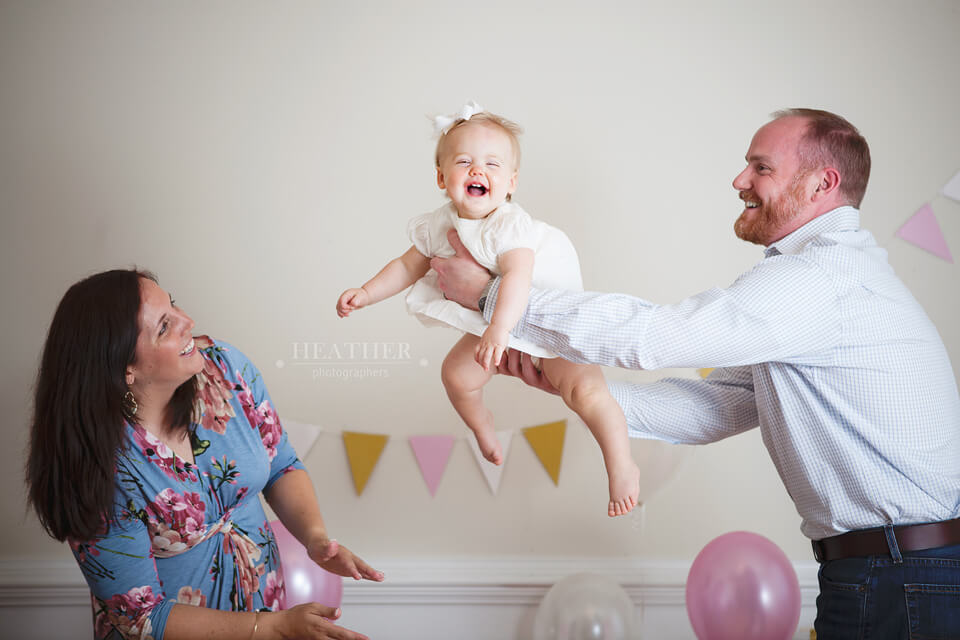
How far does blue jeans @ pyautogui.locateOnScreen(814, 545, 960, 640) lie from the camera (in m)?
1.48

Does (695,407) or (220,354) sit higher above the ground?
(220,354)

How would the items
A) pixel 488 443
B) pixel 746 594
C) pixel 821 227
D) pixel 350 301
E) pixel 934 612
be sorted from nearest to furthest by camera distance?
1. pixel 934 612
2. pixel 821 227
3. pixel 350 301
4. pixel 488 443
5. pixel 746 594

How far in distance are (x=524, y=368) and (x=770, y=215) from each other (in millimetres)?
644

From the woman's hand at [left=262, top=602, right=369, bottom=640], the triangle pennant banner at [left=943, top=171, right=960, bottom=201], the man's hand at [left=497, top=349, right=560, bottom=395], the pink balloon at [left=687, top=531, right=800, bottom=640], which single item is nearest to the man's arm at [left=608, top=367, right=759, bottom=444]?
the man's hand at [left=497, top=349, right=560, bottom=395]

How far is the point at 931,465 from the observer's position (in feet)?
5.12

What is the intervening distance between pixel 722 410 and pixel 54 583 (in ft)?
8.03

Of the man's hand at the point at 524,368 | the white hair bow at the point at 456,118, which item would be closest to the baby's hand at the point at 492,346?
the man's hand at the point at 524,368

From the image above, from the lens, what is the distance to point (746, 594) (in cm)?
226

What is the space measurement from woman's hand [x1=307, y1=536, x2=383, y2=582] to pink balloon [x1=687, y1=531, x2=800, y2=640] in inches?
41.6

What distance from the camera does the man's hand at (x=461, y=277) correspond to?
5.49ft

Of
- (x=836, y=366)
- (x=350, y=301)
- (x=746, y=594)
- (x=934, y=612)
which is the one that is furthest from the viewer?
(x=746, y=594)

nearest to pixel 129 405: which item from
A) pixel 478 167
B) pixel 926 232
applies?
pixel 478 167

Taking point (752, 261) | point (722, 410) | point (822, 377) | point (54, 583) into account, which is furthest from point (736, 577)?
point (54, 583)

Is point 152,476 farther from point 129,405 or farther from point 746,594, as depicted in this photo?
point 746,594
